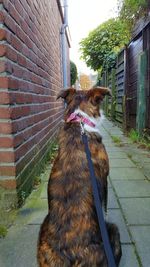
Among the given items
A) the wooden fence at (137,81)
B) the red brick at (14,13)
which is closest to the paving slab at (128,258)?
the red brick at (14,13)

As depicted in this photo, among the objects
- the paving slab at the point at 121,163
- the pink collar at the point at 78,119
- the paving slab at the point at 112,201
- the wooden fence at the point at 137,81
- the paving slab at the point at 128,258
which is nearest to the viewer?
the paving slab at the point at 128,258

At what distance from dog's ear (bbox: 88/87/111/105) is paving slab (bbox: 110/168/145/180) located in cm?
214

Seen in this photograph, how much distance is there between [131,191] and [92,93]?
5.87 ft

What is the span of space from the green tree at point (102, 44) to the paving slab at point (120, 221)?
46.8ft

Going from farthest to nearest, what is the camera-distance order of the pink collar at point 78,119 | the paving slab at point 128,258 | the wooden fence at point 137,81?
the wooden fence at point 137,81 < the pink collar at point 78,119 < the paving slab at point 128,258

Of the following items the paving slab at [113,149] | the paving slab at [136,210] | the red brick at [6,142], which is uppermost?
the red brick at [6,142]

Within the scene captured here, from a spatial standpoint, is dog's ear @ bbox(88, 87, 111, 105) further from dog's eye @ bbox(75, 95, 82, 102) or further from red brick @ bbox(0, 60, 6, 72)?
red brick @ bbox(0, 60, 6, 72)

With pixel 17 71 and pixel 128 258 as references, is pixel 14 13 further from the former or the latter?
pixel 128 258

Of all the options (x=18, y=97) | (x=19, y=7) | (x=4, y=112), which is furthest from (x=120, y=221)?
(x=19, y=7)

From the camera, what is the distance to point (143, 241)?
2.86 m

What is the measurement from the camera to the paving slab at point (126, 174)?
15.9ft

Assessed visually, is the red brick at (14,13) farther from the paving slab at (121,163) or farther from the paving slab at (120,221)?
the paving slab at (121,163)

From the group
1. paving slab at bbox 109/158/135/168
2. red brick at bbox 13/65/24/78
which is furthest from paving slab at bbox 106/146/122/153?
red brick at bbox 13/65/24/78

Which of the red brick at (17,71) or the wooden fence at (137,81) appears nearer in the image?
the red brick at (17,71)
